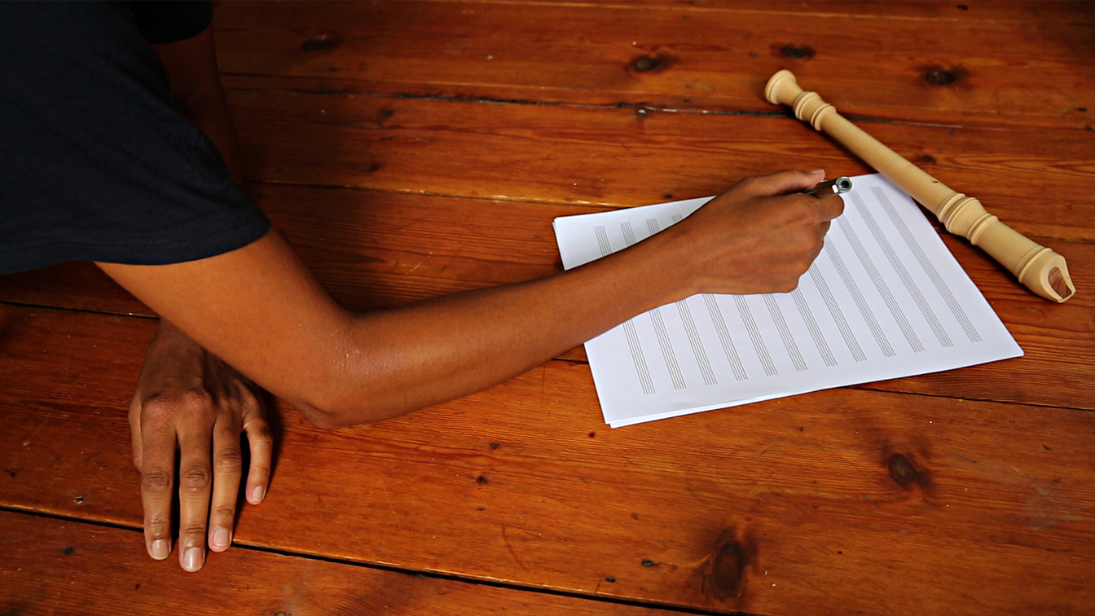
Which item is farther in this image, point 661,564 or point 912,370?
point 912,370

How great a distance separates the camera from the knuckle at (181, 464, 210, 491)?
0.70 metres

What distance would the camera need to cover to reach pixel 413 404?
2.36 ft

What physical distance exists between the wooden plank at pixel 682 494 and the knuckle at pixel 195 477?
50mm


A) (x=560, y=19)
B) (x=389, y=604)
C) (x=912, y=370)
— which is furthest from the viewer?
(x=560, y=19)

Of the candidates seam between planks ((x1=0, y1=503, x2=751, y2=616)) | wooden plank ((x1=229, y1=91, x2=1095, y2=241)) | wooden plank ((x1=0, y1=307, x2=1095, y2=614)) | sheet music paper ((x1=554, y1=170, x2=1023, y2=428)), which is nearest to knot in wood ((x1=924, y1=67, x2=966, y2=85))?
wooden plank ((x1=229, y1=91, x2=1095, y2=241))

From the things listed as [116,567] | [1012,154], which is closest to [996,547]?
[1012,154]

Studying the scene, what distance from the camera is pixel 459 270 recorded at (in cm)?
90

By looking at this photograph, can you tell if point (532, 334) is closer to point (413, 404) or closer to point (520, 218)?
point (413, 404)

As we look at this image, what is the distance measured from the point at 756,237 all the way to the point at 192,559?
59 centimetres

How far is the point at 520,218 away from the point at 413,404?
0.32 meters

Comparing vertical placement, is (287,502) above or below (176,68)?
below

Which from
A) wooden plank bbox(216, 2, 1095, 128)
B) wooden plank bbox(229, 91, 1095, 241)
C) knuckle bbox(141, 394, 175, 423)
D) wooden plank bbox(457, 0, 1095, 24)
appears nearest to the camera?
knuckle bbox(141, 394, 175, 423)

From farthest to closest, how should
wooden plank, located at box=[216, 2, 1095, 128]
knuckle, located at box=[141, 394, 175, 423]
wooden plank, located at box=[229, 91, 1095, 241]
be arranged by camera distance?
1. wooden plank, located at box=[216, 2, 1095, 128]
2. wooden plank, located at box=[229, 91, 1095, 241]
3. knuckle, located at box=[141, 394, 175, 423]

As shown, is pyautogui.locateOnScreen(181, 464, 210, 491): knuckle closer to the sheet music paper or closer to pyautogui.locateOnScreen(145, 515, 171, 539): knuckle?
pyautogui.locateOnScreen(145, 515, 171, 539): knuckle
